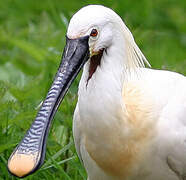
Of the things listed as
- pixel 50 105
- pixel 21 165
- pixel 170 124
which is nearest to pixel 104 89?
pixel 50 105

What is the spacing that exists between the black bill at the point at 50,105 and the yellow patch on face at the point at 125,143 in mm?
328

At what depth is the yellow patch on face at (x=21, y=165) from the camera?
13.6 ft

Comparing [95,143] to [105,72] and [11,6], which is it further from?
[11,6]

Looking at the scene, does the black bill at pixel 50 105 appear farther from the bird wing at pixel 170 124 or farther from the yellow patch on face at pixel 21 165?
the bird wing at pixel 170 124

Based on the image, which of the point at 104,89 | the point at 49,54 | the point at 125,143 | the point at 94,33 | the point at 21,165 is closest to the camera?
the point at 21,165

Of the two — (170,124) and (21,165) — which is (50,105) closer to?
(21,165)

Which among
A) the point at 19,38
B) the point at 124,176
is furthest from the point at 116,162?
the point at 19,38

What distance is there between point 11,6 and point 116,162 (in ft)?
14.9

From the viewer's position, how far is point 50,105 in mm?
4324

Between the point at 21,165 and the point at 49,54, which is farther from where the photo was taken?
the point at 49,54

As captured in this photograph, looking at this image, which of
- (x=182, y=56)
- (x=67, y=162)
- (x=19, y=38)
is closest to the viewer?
(x=67, y=162)

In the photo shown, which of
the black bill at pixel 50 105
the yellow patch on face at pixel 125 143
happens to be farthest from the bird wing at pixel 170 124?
the black bill at pixel 50 105

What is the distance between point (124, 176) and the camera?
4656mm

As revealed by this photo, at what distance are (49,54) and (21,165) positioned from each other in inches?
96.0
